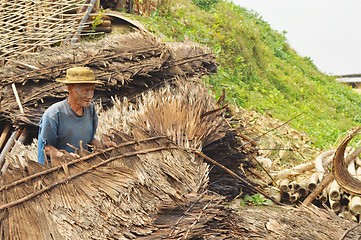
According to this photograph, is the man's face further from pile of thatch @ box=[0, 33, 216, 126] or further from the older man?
pile of thatch @ box=[0, 33, 216, 126]

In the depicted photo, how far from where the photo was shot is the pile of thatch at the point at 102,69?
4.78 metres

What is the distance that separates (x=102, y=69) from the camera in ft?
17.1

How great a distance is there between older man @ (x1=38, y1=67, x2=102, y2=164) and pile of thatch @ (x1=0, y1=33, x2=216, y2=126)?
1.38m

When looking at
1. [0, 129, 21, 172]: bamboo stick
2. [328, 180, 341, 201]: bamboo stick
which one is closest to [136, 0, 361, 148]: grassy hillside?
[328, 180, 341, 201]: bamboo stick

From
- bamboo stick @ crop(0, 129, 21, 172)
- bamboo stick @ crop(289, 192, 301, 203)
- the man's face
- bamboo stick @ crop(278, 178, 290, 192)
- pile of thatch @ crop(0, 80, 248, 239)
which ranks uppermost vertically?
the man's face

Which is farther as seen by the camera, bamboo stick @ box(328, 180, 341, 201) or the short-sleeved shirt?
bamboo stick @ box(328, 180, 341, 201)

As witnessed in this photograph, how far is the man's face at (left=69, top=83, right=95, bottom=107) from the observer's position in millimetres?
3318

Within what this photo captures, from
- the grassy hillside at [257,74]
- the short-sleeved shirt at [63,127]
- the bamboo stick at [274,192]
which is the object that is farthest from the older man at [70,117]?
the grassy hillside at [257,74]

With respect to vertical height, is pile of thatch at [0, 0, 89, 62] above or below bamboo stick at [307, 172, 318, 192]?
above

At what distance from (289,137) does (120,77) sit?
4.37 metres

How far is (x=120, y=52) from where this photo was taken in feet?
18.3

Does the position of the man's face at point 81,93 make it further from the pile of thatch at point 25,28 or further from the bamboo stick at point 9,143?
the pile of thatch at point 25,28

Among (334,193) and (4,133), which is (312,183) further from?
(4,133)

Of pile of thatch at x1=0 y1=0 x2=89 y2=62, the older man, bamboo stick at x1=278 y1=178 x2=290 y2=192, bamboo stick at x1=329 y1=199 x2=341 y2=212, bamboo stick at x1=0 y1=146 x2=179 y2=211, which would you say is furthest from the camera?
pile of thatch at x1=0 y1=0 x2=89 y2=62
